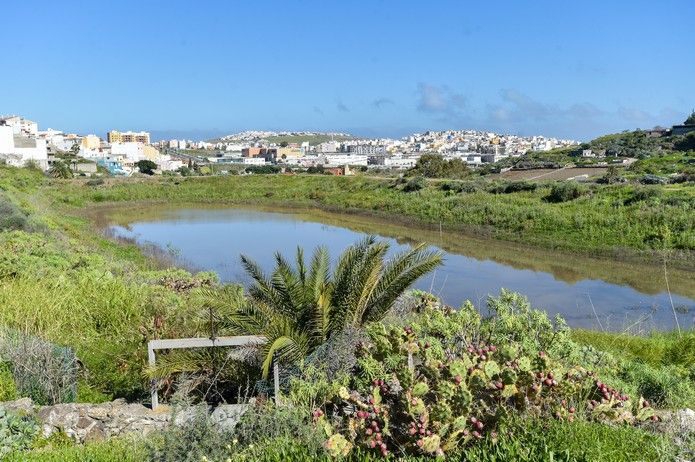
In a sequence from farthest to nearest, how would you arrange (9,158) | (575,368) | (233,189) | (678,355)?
(9,158), (233,189), (678,355), (575,368)

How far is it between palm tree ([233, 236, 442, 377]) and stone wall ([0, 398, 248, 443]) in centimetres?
118

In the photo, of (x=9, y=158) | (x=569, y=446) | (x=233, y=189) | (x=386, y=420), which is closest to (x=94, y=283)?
(x=386, y=420)

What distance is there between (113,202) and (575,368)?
44.8 meters

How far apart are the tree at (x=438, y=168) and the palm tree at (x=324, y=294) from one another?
43.1 metres

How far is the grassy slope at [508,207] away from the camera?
2322 cm

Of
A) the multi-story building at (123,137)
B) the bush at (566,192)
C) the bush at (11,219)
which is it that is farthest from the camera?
the multi-story building at (123,137)

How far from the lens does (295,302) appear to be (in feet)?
23.6

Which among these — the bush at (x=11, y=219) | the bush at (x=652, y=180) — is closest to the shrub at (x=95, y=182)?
the bush at (x=11, y=219)

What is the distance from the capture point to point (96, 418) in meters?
5.77

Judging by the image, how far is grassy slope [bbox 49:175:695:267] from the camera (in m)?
23.2

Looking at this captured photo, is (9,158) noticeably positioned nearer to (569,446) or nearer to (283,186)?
(283,186)

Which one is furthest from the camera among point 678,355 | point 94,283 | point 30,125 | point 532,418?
point 30,125

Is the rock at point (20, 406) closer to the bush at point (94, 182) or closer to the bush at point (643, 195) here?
the bush at point (643, 195)

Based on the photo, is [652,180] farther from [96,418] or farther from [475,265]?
[96,418]
